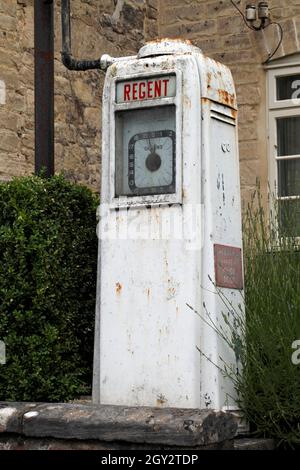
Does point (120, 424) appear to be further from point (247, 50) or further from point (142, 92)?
point (247, 50)

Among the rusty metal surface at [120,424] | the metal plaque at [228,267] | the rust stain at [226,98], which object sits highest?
the rust stain at [226,98]

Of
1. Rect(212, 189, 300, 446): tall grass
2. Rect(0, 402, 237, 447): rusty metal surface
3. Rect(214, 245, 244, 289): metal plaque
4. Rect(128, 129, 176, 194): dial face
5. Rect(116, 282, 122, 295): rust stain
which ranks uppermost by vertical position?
Rect(128, 129, 176, 194): dial face

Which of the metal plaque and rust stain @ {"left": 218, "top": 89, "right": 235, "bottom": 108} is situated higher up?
rust stain @ {"left": 218, "top": 89, "right": 235, "bottom": 108}

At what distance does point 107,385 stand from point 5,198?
3.76ft

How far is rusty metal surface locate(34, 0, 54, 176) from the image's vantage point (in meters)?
6.13

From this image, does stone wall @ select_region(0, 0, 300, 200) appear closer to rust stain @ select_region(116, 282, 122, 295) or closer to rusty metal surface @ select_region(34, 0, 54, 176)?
rusty metal surface @ select_region(34, 0, 54, 176)

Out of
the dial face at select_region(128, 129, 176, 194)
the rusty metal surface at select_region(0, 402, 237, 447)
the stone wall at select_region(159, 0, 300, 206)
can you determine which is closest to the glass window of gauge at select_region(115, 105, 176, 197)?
the dial face at select_region(128, 129, 176, 194)

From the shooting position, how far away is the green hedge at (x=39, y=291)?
539cm

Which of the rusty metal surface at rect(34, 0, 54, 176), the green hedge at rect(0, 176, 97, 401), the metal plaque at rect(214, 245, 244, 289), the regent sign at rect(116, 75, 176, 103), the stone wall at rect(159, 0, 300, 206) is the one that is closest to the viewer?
the metal plaque at rect(214, 245, 244, 289)

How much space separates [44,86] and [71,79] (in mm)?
3397

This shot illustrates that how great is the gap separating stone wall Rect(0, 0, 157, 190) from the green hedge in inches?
123

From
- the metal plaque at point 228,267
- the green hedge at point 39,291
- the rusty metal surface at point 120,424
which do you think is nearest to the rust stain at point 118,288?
the green hedge at point 39,291

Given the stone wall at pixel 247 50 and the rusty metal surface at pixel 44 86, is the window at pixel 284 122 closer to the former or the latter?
the stone wall at pixel 247 50
